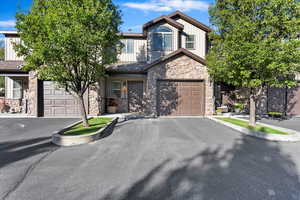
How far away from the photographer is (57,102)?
10414 millimetres

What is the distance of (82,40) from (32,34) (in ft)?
6.04

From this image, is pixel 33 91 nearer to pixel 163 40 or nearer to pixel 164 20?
pixel 163 40

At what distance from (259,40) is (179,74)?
5.09m

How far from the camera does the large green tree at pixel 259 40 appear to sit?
5.91 m

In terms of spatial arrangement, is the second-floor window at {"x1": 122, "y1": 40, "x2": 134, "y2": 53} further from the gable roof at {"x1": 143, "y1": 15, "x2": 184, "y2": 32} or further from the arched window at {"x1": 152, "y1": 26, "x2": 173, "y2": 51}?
the arched window at {"x1": 152, "y1": 26, "x2": 173, "y2": 51}

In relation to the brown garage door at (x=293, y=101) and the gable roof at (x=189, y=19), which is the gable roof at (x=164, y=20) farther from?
the brown garage door at (x=293, y=101)

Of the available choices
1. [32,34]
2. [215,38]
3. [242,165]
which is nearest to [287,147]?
[242,165]

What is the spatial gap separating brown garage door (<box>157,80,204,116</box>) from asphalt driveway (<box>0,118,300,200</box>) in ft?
16.9

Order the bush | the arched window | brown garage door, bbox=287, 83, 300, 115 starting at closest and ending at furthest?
brown garage door, bbox=287, 83, 300, 115 → the bush → the arched window

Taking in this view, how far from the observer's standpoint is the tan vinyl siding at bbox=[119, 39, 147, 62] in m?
13.0

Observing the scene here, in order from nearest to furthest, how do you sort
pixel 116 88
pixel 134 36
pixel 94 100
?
pixel 94 100
pixel 116 88
pixel 134 36

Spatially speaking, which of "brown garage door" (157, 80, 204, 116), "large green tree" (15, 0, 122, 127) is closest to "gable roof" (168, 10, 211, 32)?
"brown garage door" (157, 80, 204, 116)

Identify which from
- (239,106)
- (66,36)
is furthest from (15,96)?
(239,106)

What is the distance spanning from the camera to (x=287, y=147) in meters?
4.99
